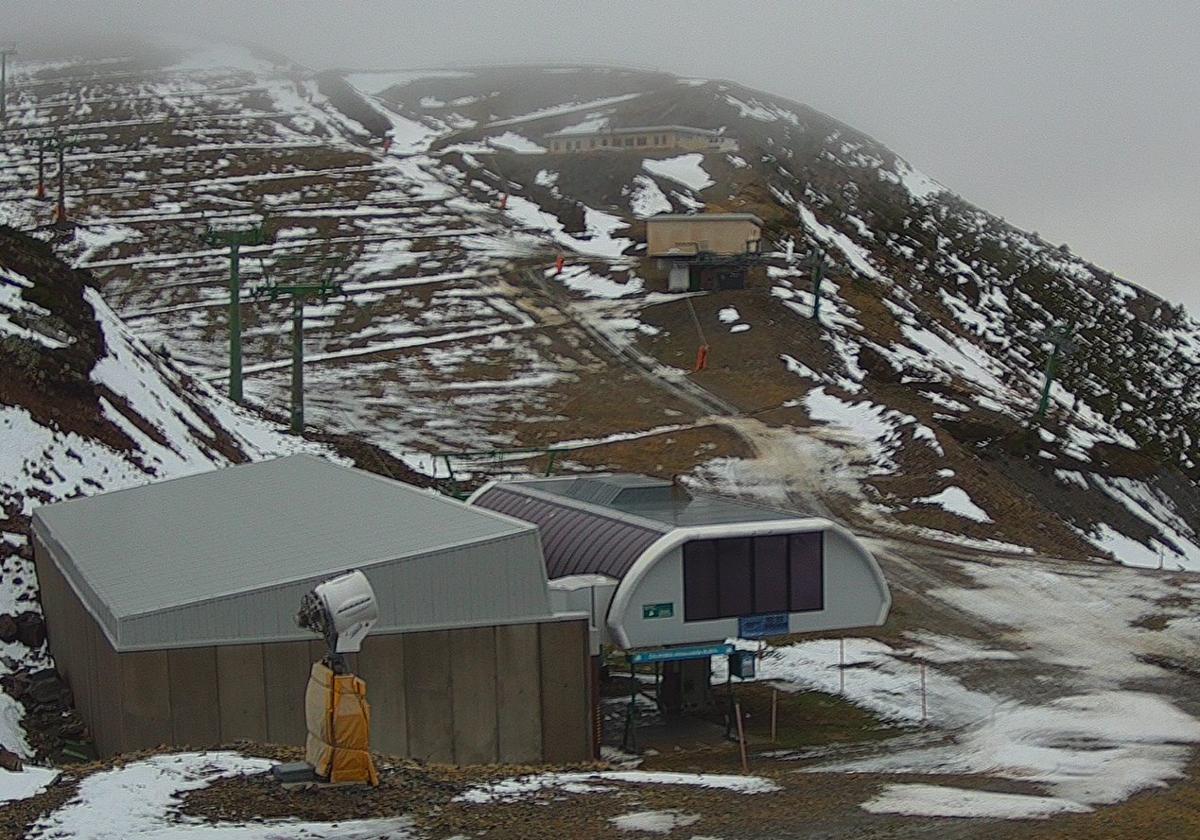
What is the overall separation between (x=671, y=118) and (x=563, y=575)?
106289 mm

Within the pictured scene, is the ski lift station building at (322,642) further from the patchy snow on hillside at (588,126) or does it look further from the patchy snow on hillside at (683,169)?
the patchy snow on hillside at (588,126)

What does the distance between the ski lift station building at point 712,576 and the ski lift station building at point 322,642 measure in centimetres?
206

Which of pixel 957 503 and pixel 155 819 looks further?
pixel 957 503

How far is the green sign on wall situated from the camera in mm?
20172

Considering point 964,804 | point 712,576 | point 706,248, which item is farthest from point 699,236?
point 964,804

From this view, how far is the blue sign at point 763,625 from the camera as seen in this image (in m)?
20.7

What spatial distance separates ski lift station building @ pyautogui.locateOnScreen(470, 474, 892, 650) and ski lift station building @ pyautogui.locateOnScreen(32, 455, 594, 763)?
6.75 feet

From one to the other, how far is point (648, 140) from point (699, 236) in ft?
146

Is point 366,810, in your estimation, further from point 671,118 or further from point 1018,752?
point 671,118

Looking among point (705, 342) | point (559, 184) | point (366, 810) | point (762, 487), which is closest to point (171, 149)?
point (559, 184)

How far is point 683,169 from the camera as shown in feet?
331

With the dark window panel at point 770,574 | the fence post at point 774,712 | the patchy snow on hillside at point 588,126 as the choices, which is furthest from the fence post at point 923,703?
the patchy snow on hillside at point 588,126

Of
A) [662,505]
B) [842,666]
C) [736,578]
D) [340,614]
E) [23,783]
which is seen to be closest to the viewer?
[340,614]

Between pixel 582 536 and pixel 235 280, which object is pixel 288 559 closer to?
pixel 582 536
